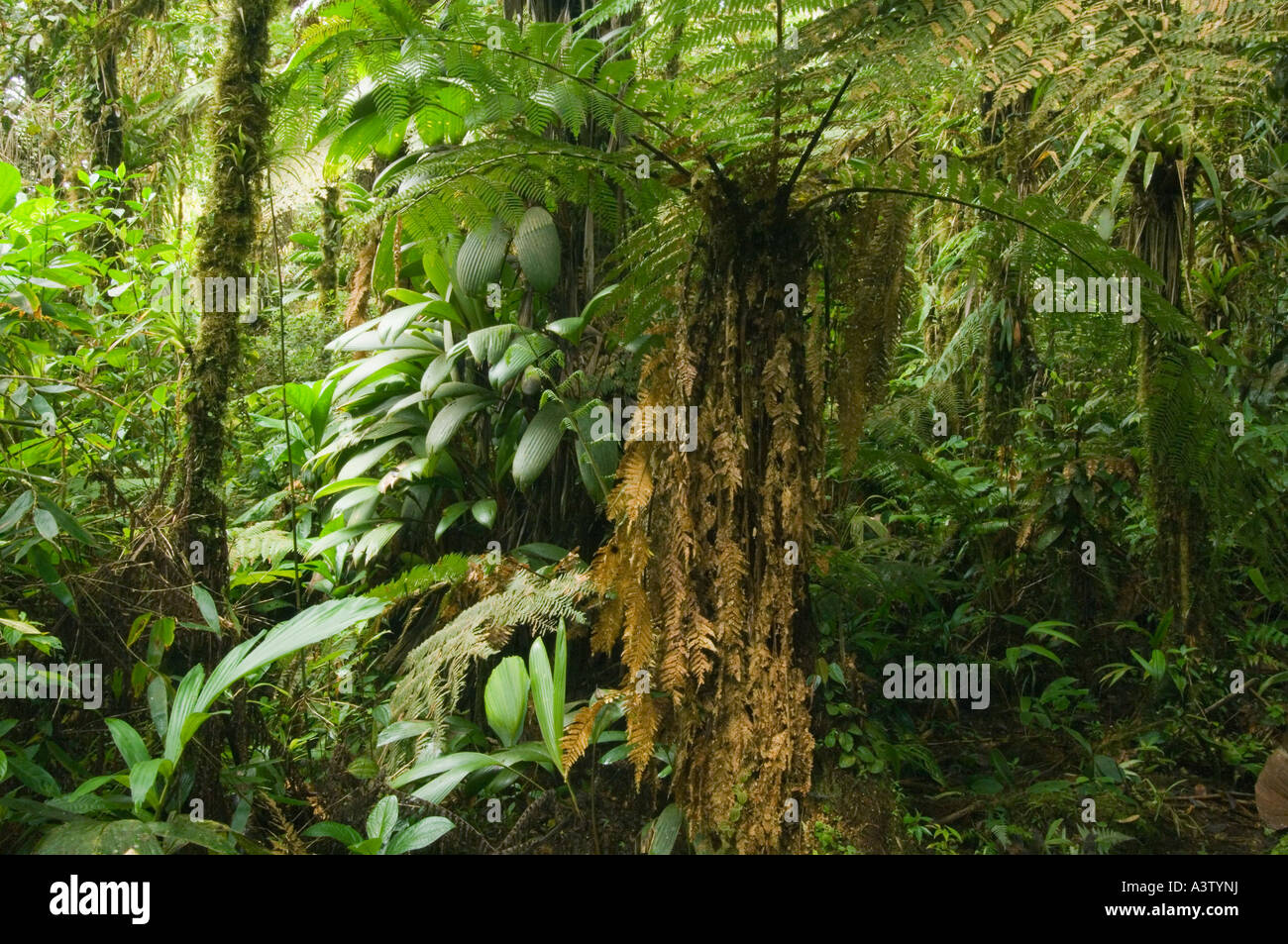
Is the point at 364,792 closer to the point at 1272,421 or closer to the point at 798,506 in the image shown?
the point at 798,506

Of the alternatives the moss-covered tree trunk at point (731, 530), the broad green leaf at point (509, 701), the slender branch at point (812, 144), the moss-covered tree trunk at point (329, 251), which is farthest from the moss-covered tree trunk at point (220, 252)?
the moss-covered tree trunk at point (329, 251)

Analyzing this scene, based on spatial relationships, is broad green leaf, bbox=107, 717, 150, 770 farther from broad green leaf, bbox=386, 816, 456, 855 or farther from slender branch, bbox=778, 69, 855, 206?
slender branch, bbox=778, 69, 855, 206

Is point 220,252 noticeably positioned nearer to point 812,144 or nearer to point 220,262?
point 220,262

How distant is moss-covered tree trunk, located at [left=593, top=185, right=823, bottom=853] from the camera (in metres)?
1.61

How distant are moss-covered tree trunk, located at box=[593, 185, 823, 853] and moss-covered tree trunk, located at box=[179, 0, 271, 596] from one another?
1145 mm

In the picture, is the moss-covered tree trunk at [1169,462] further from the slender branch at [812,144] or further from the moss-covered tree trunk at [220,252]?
the moss-covered tree trunk at [220,252]

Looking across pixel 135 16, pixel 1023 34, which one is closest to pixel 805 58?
pixel 1023 34

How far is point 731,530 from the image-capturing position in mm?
1646

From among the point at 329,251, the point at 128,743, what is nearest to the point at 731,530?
the point at 128,743

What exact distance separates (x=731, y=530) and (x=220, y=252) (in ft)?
4.91

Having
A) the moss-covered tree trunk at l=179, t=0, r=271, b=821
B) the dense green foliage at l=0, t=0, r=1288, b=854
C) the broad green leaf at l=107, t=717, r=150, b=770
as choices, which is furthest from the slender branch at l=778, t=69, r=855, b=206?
the broad green leaf at l=107, t=717, r=150, b=770

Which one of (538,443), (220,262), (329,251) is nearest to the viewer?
(220,262)

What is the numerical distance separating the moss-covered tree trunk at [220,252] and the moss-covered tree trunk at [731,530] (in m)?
1.15

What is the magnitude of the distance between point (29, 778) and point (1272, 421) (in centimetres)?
349
